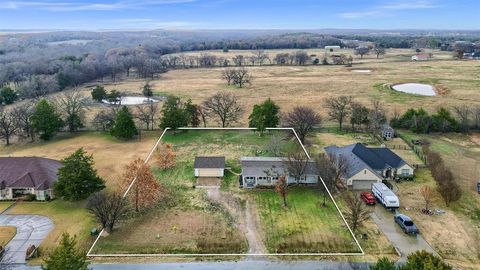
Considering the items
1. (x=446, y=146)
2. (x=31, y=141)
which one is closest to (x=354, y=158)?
(x=446, y=146)

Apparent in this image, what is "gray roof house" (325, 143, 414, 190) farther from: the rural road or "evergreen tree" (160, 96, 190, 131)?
"evergreen tree" (160, 96, 190, 131)

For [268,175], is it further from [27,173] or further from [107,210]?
[27,173]

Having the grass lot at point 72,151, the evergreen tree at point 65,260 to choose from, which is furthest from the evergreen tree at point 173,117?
the evergreen tree at point 65,260

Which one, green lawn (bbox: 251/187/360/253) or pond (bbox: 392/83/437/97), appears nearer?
green lawn (bbox: 251/187/360/253)

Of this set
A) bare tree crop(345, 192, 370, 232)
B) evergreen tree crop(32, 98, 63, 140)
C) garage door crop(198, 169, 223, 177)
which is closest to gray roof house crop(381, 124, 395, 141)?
bare tree crop(345, 192, 370, 232)

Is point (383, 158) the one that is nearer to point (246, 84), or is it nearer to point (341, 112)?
point (341, 112)
